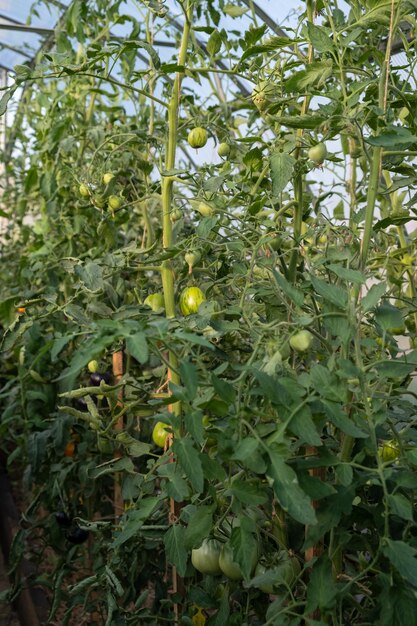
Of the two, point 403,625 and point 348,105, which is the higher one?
point 348,105

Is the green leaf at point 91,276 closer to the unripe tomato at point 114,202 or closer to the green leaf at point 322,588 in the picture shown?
the unripe tomato at point 114,202

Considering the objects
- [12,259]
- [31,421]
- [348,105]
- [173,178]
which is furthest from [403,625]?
[12,259]

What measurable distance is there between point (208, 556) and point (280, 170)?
50 cm

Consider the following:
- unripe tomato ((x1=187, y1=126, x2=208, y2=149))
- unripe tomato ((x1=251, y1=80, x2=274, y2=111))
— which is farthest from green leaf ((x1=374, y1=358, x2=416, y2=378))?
unripe tomato ((x1=187, y1=126, x2=208, y2=149))

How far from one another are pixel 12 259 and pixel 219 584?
2360 mm

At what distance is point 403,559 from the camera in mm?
727

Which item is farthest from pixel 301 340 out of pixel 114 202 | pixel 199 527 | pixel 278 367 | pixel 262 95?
pixel 114 202

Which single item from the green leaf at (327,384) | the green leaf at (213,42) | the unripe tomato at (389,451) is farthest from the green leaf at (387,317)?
the green leaf at (213,42)

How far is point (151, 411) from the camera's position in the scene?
4.39ft

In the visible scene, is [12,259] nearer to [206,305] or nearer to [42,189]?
[42,189]

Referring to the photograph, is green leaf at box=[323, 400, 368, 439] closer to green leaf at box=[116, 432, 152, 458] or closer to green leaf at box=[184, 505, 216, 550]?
green leaf at box=[184, 505, 216, 550]

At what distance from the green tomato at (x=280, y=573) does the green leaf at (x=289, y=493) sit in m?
0.18

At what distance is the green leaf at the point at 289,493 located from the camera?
71 centimetres

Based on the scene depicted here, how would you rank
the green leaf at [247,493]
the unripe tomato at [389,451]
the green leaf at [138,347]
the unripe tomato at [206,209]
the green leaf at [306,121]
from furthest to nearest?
the unripe tomato at [206,209] < the unripe tomato at [389,451] < the green leaf at [306,121] < the green leaf at [247,493] < the green leaf at [138,347]
